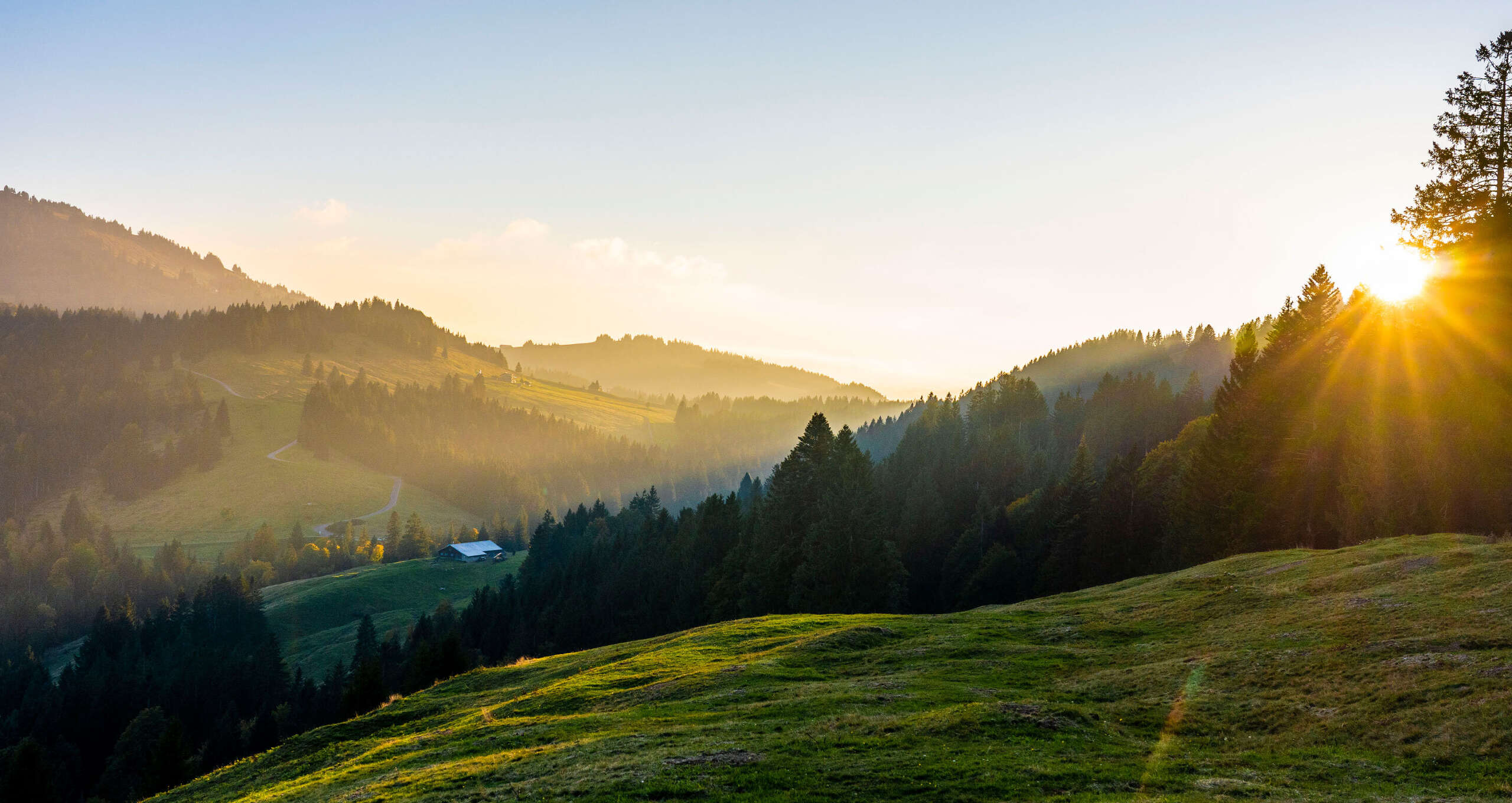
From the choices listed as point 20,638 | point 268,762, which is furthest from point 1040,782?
point 20,638

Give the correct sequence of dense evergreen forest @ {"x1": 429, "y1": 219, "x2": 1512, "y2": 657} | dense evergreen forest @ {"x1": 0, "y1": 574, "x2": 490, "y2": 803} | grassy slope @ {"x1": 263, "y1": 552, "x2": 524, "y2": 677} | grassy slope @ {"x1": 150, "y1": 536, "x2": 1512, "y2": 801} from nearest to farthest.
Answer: grassy slope @ {"x1": 150, "y1": 536, "x2": 1512, "y2": 801} < dense evergreen forest @ {"x1": 429, "y1": 219, "x2": 1512, "y2": 657} < dense evergreen forest @ {"x1": 0, "y1": 574, "x2": 490, "y2": 803} < grassy slope @ {"x1": 263, "y1": 552, "x2": 524, "y2": 677}

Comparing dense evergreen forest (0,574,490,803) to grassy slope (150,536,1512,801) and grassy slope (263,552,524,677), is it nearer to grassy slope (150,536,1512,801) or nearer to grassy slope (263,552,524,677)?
grassy slope (263,552,524,677)

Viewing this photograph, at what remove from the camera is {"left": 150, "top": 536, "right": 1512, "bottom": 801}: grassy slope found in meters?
20.3

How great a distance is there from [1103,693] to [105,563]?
233359 millimetres

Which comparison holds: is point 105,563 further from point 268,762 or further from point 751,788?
point 751,788

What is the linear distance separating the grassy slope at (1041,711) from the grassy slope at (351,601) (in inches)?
4600

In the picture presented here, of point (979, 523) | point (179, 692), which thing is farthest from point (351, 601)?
point (979, 523)

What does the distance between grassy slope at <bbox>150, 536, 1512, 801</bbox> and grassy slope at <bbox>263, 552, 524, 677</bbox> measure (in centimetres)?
11684

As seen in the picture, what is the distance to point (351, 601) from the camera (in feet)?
541

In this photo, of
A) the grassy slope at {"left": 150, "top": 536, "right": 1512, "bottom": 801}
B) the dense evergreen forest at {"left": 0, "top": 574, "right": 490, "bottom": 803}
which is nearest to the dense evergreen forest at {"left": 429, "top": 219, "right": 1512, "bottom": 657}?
the grassy slope at {"left": 150, "top": 536, "right": 1512, "bottom": 801}

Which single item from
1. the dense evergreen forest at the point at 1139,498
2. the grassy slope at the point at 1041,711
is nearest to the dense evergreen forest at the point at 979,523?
the dense evergreen forest at the point at 1139,498

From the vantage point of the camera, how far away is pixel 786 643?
4475cm

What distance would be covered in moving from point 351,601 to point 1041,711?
6758 inches

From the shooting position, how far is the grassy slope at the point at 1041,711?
66.7 ft
